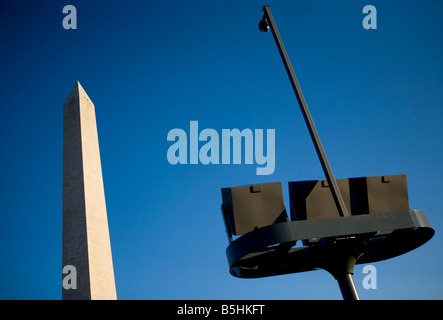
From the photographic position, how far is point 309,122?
14.5 feet

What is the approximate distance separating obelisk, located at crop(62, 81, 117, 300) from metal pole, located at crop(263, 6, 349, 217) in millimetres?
13158

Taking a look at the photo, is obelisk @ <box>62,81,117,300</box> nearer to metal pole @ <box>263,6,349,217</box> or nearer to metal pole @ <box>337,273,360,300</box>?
metal pole @ <box>337,273,360,300</box>

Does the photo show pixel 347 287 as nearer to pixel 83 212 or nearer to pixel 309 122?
pixel 309 122

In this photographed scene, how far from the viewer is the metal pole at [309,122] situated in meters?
3.72

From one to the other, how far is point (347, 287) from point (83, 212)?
13.9 m

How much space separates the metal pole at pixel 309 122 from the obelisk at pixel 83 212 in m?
13.2

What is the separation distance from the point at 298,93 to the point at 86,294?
13.8 metres

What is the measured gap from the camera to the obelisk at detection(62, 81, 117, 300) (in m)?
16.1

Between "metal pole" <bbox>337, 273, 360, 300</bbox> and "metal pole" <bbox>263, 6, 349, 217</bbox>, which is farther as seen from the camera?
"metal pole" <bbox>337, 273, 360, 300</bbox>

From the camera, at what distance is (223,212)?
155 inches

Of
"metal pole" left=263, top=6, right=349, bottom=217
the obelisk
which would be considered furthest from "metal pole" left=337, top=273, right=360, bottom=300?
the obelisk

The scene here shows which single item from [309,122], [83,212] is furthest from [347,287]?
[83,212]

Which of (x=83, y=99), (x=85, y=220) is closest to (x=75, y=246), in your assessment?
(x=85, y=220)

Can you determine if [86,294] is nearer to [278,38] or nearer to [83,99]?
[83,99]
